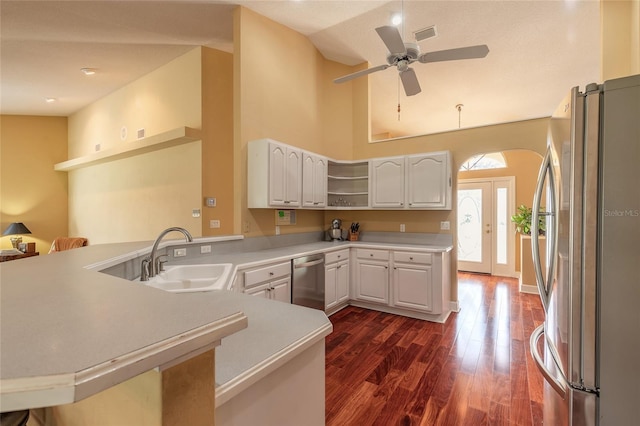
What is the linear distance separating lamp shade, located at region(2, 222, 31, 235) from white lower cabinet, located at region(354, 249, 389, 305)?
682 cm

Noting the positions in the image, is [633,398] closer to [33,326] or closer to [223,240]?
[33,326]

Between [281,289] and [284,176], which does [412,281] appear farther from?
[284,176]

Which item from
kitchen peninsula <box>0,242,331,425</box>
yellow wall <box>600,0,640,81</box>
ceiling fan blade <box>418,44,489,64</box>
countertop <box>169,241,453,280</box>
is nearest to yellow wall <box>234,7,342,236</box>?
countertop <box>169,241,453,280</box>

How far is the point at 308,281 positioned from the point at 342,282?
712mm

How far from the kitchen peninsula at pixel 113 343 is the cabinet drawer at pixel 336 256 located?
106 inches

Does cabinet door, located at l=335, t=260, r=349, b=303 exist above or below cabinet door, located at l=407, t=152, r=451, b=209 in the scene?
below

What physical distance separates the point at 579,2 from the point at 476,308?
3.73 metres

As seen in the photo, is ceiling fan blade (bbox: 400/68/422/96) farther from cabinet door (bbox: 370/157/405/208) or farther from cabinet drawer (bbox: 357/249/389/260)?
cabinet drawer (bbox: 357/249/389/260)

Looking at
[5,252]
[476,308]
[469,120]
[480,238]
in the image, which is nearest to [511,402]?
[476,308]

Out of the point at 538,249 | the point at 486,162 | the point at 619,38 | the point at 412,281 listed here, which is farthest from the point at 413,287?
the point at 486,162

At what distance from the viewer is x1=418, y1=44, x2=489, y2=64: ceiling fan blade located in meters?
2.47

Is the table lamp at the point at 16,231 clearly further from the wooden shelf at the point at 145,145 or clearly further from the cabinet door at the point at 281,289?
the cabinet door at the point at 281,289

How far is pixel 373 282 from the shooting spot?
3.91m

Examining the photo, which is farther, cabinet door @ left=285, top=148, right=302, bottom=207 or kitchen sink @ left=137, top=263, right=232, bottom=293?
cabinet door @ left=285, top=148, right=302, bottom=207
